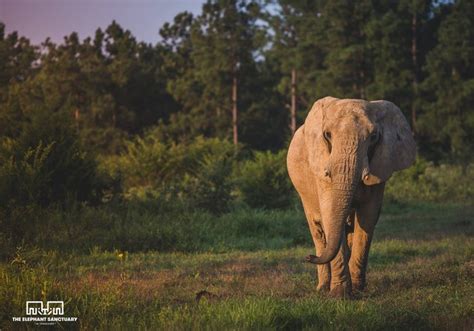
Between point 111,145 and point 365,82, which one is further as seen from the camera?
→ point 111,145

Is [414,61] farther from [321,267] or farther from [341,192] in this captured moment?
[341,192]

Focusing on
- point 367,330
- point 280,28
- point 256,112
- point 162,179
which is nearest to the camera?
point 367,330

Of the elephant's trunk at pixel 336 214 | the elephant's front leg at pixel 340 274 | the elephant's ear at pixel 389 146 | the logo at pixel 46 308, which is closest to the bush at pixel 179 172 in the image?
the elephant's front leg at pixel 340 274

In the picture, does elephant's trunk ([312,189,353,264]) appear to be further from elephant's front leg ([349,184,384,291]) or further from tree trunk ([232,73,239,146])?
tree trunk ([232,73,239,146])

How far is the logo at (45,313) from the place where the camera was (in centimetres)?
601

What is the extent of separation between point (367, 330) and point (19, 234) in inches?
323

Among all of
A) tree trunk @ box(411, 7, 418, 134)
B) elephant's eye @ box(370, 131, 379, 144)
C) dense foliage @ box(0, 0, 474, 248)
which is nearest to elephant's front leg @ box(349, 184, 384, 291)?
elephant's eye @ box(370, 131, 379, 144)

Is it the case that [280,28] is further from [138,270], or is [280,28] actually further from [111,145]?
[138,270]

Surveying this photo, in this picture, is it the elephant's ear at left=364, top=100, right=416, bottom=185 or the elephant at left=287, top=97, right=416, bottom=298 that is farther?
the elephant's ear at left=364, top=100, right=416, bottom=185

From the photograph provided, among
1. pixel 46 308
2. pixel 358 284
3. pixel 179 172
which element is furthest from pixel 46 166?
pixel 179 172

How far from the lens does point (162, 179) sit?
2661 centimetres

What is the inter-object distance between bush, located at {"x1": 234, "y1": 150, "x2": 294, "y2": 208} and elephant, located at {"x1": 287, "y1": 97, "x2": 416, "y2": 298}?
449 inches

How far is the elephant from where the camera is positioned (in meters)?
6.96

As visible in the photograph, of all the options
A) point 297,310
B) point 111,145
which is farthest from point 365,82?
point 297,310
